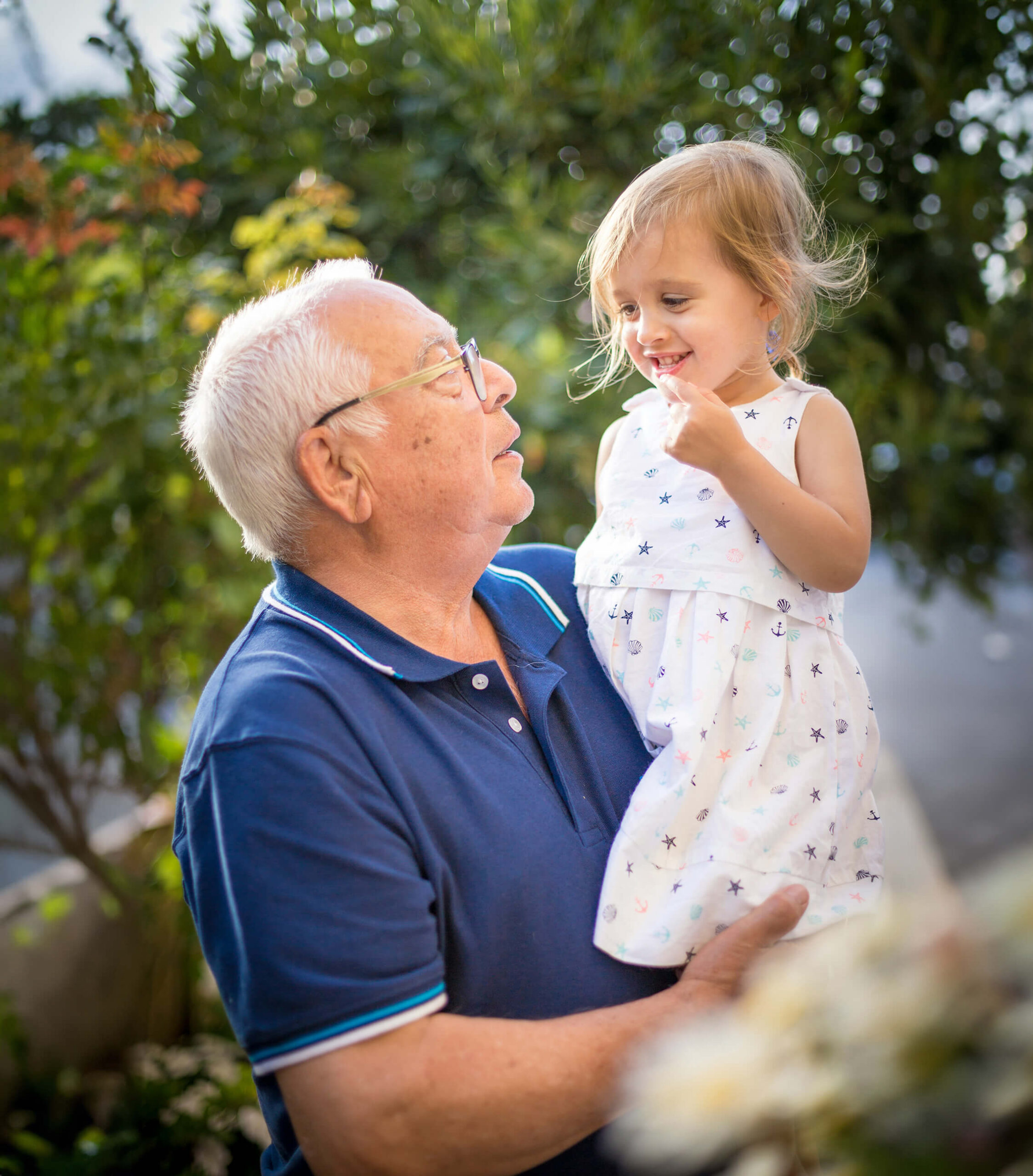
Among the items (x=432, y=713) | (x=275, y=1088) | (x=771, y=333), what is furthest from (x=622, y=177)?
(x=275, y=1088)

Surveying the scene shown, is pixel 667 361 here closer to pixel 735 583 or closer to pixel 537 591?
pixel 735 583

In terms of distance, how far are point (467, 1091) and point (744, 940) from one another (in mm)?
367

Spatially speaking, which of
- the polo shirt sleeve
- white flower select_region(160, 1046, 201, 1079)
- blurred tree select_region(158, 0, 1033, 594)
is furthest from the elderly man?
white flower select_region(160, 1046, 201, 1079)

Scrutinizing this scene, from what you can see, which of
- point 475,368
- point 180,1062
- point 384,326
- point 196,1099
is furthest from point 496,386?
point 180,1062

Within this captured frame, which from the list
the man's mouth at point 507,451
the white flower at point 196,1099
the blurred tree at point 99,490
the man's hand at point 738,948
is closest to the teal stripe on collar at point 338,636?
the man's mouth at point 507,451

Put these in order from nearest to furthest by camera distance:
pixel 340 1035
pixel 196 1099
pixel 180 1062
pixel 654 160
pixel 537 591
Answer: pixel 340 1035
pixel 537 591
pixel 654 160
pixel 196 1099
pixel 180 1062

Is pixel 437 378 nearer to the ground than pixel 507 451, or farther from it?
farther from it

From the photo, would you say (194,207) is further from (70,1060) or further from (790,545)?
(70,1060)

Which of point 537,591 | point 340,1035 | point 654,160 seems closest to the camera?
point 340,1035

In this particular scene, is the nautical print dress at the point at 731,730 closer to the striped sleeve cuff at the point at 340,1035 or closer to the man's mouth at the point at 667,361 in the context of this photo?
the man's mouth at the point at 667,361

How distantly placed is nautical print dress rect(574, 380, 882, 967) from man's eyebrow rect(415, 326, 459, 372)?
375 mm

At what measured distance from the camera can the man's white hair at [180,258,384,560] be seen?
4.12 ft

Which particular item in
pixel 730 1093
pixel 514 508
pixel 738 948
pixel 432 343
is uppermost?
pixel 432 343

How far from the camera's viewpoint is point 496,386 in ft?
4.53
